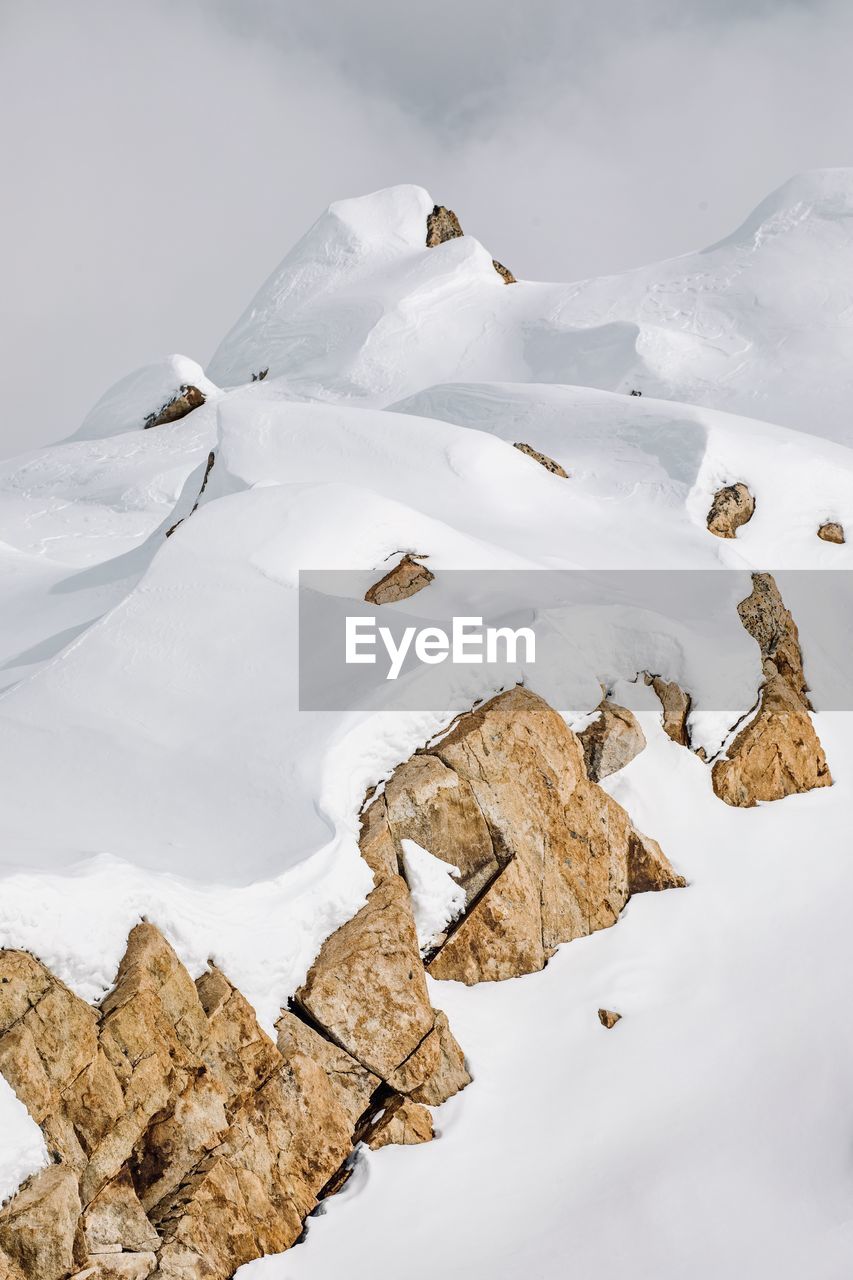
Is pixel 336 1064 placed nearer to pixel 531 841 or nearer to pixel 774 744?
pixel 531 841

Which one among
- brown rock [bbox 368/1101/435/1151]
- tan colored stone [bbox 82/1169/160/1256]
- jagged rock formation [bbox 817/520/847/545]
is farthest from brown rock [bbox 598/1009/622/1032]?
jagged rock formation [bbox 817/520/847/545]

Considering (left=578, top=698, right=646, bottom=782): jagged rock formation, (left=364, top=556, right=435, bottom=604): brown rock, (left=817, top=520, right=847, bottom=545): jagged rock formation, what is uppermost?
(left=817, top=520, right=847, bottom=545): jagged rock formation

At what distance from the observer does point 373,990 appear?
32.5 ft

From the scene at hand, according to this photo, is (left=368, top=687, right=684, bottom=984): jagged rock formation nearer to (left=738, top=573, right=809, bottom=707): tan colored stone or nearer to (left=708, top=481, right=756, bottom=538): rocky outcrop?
(left=738, top=573, right=809, bottom=707): tan colored stone

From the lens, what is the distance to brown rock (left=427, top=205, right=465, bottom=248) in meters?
47.2

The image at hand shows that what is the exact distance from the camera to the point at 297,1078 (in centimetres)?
923

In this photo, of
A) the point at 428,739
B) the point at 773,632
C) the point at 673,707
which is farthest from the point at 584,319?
the point at 428,739

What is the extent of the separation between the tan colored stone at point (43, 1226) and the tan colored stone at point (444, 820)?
178 inches

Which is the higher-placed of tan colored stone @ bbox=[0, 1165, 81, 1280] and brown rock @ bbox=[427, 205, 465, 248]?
brown rock @ bbox=[427, 205, 465, 248]

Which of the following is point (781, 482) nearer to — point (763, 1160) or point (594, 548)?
point (594, 548)

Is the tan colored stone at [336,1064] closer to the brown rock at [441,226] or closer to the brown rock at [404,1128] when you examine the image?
the brown rock at [404,1128]

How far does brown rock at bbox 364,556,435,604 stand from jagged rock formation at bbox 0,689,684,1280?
9.13ft

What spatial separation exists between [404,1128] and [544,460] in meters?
14.5

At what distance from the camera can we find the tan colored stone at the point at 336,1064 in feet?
30.9
